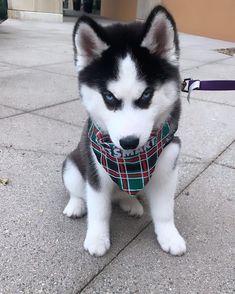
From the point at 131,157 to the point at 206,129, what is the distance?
269 centimetres

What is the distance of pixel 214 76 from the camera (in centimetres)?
791

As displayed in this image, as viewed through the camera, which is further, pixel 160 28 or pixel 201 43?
pixel 201 43

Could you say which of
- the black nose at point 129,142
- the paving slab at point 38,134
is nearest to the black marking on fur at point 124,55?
the black nose at point 129,142

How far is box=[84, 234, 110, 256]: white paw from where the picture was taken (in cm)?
264


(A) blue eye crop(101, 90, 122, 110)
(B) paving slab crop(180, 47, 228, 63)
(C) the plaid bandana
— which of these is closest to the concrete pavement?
(C) the plaid bandana

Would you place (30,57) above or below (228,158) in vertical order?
below

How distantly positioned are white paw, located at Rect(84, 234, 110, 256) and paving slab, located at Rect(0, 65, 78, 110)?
311cm

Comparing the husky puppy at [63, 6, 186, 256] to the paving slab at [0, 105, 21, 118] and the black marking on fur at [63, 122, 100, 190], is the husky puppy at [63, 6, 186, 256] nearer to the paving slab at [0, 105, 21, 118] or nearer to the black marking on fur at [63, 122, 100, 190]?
the black marking on fur at [63, 122, 100, 190]

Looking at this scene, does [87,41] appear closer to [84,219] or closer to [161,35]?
[161,35]

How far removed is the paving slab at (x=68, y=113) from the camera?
512cm

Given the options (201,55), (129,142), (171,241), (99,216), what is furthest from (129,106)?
(201,55)

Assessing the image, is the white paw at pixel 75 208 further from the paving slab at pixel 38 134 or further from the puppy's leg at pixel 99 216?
the paving slab at pixel 38 134

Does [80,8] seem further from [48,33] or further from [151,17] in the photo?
[151,17]

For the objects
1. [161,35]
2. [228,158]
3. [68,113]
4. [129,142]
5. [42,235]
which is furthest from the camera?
[68,113]
